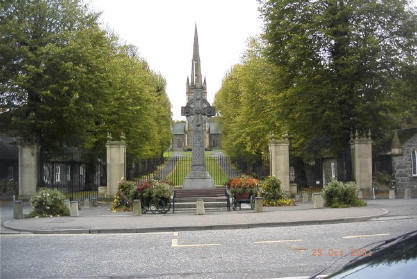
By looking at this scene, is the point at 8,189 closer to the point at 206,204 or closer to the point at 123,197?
the point at 123,197

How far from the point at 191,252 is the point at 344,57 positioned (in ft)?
65.6

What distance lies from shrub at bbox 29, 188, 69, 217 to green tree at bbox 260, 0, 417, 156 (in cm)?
1561

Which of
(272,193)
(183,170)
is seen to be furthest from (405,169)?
(183,170)

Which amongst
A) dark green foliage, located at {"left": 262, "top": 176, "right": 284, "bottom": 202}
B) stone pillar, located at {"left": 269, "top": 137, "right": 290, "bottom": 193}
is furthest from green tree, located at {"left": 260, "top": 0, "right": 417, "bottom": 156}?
dark green foliage, located at {"left": 262, "top": 176, "right": 284, "bottom": 202}

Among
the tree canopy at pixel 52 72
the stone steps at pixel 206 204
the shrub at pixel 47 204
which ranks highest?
the tree canopy at pixel 52 72

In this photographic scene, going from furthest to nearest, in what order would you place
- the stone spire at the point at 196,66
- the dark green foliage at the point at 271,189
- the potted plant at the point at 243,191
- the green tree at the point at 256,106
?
the green tree at the point at 256,106
the stone spire at the point at 196,66
the dark green foliage at the point at 271,189
the potted plant at the point at 243,191

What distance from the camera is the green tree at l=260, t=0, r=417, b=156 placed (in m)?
26.0

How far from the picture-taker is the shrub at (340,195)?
736 inches

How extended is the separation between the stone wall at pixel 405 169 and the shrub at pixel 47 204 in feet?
76.5

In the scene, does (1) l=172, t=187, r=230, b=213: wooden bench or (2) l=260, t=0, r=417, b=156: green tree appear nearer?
(1) l=172, t=187, r=230, b=213: wooden bench

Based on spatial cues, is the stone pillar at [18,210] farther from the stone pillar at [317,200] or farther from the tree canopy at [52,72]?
the stone pillar at [317,200]

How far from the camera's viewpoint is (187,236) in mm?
11898

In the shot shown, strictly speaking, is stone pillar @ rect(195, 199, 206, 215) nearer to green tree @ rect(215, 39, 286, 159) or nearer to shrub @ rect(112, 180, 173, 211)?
shrub @ rect(112, 180, 173, 211)

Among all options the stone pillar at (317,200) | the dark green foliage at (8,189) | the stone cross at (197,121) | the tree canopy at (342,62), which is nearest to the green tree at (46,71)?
the dark green foliage at (8,189)
